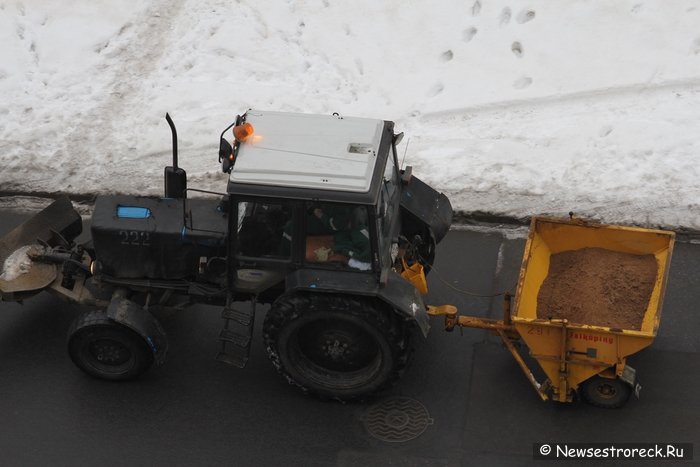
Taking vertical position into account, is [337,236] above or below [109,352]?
above

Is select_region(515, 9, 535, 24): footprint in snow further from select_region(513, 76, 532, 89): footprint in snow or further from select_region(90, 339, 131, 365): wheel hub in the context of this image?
select_region(90, 339, 131, 365): wheel hub

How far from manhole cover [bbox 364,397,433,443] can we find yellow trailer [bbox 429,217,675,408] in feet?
2.61

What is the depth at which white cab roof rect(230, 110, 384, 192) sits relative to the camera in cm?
714

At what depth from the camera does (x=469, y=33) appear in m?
13.0

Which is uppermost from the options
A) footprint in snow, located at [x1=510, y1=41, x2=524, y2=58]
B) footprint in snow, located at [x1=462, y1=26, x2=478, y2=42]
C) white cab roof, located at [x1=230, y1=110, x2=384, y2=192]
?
footprint in snow, located at [x1=462, y1=26, x2=478, y2=42]

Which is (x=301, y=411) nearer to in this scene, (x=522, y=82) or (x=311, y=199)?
(x=311, y=199)

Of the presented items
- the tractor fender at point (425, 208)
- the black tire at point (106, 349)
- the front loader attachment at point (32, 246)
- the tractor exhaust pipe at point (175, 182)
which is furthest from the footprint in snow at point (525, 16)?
the black tire at point (106, 349)

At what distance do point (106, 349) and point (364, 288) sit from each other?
8.27ft

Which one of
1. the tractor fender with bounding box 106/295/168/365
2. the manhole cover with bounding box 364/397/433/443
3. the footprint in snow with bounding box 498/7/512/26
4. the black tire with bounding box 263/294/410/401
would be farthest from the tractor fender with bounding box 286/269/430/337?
the footprint in snow with bounding box 498/7/512/26

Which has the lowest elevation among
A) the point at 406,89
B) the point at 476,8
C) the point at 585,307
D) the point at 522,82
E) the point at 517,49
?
the point at 585,307

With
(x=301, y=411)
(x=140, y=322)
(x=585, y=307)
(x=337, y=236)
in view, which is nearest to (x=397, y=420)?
(x=301, y=411)

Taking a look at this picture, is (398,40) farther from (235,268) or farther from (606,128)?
(235,268)

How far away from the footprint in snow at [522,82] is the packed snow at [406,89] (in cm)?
3

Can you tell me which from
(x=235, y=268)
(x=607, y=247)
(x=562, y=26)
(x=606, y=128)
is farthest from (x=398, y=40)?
(x=235, y=268)
